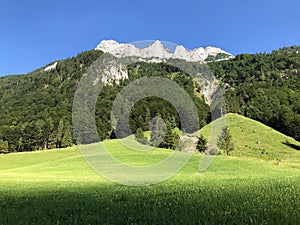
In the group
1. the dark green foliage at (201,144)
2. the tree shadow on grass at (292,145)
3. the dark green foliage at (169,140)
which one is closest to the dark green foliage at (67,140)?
the dark green foliage at (169,140)

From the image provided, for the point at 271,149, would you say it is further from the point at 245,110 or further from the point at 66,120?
the point at 66,120

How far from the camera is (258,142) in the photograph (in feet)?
333

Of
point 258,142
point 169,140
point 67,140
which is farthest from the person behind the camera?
point 67,140

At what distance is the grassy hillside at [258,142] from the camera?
8831 cm

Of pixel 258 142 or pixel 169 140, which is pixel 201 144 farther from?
pixel 258 142

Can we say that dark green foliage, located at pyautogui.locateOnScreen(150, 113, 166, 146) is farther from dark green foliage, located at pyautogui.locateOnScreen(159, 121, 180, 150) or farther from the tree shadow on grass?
the tree shadow on grass

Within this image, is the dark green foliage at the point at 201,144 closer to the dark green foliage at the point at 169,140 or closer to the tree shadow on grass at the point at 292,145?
the dark green foliage at the point at 169,140

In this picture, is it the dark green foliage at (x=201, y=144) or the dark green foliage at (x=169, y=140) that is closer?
the dark green foliage at (x=201, y=144)

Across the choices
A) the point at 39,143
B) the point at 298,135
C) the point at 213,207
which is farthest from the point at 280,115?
the point at 213,207

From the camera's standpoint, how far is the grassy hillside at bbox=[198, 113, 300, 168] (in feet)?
290

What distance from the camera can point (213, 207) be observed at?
10062 millimetres

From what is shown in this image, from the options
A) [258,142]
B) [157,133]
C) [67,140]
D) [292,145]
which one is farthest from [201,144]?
[67,140]

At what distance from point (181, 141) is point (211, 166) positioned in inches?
1202

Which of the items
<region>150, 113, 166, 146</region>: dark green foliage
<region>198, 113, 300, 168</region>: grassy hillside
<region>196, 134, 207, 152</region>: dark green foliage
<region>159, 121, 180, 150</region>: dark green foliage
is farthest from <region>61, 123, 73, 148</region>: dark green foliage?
<region>196, 134, 207, 152</region>: dark green foliage
